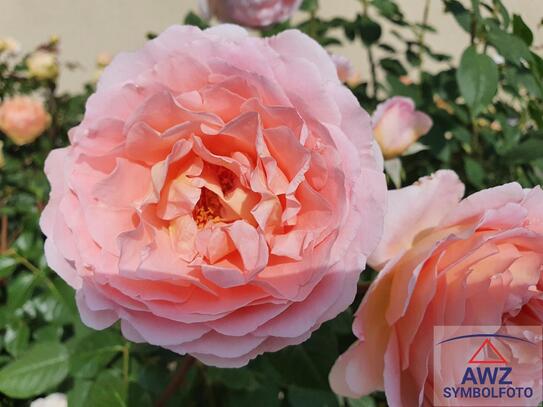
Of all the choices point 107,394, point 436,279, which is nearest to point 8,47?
point 107,394

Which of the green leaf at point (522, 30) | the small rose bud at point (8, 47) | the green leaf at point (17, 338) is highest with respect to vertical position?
the green leaf at point (522, 30)

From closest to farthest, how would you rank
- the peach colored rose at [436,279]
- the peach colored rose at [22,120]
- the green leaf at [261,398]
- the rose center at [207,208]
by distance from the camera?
the peach colored rose at [436,279]
the rose center at [207,208]
the green leaf at [261,398]
the peach colored rose at [22,120]

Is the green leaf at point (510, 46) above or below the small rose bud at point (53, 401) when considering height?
above

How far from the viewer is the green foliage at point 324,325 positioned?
658 millimetres

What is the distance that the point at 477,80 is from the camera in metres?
0.72

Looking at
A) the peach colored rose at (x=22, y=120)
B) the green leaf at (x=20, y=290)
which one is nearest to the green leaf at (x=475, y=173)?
the green leaf at (x=20, y=290)

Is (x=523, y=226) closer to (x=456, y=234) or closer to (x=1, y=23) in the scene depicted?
(x=456, y=234)

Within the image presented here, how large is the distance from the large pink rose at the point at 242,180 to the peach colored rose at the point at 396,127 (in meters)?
0.24

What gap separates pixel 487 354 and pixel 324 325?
7.4 inches

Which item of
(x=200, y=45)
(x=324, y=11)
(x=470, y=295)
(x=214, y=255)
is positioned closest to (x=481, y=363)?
(x=470, y=295)

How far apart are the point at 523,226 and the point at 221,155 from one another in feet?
0.98

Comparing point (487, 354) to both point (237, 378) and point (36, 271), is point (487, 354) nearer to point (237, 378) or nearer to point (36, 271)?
point (237, 378)

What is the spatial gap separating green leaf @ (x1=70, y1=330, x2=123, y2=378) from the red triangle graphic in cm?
50

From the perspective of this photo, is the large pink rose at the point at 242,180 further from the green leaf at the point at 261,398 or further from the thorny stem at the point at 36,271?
the thorny stem at the point at 36,271
